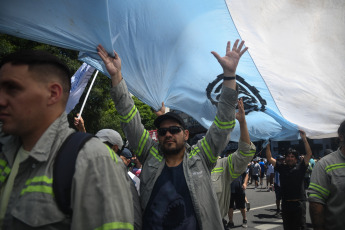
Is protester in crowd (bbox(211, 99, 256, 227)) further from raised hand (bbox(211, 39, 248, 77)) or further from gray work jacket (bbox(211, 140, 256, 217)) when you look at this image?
raised hand (bbox(211, 39, 248, 77))

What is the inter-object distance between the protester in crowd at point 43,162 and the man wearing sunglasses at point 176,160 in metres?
0.91

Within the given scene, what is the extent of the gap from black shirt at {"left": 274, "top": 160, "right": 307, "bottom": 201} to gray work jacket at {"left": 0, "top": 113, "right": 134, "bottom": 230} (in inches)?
192

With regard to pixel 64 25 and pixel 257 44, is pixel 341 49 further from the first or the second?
pixel 64 25

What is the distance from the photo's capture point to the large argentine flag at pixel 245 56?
110 inches

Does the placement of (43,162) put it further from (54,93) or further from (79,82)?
(79,82)

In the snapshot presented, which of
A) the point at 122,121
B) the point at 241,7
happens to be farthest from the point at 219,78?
the point at 122,121

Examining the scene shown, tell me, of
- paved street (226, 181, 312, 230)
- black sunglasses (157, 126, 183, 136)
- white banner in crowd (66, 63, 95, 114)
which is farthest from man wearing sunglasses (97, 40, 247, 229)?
paved street (226, 181, 312, 230)

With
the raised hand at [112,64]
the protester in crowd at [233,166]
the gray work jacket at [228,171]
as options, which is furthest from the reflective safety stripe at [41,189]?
the gray work jacket at [228,171]

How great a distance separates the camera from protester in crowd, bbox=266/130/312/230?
16.4 ft

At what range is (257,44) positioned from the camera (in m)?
3.24

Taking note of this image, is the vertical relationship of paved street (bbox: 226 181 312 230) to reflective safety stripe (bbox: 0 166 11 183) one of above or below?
below

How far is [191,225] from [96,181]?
3.70ft

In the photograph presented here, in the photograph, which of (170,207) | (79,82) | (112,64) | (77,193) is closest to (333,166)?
(170,207)

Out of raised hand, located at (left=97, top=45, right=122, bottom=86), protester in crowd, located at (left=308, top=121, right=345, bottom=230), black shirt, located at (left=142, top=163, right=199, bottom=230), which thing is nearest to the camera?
black shirt, located at (left=142, top=163, right=199, bottom=230)
